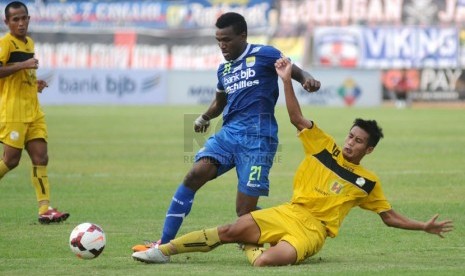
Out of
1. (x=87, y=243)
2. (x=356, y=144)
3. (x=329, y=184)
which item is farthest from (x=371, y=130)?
(x=87, y=243)

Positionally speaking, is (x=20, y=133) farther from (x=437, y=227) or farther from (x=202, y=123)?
(x=437, y=227)

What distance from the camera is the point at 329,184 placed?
9.39m

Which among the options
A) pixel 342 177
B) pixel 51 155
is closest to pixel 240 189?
pixel 342 177

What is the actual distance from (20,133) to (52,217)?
1.09 meters

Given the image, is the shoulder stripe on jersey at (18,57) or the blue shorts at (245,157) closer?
the blue shorts at (245,157)

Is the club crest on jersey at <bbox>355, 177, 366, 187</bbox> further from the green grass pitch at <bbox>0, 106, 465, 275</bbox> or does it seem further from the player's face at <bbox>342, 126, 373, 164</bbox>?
the green grass pitch at <bbox>0, 106, 465, 275</bbox>

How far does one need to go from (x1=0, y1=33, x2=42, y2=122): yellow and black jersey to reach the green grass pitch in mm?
1259

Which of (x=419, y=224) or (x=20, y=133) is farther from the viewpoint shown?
(x=20, y=133)

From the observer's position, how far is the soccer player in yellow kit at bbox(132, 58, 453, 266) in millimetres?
9141

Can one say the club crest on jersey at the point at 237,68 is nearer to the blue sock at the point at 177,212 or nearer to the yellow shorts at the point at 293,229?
the blue sock at the point at 177,212

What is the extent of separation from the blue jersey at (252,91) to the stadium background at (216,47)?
29.7m

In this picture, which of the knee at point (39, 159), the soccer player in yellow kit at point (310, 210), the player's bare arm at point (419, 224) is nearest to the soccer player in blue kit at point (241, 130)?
the soccer player in yellow kit at point (310, 210)

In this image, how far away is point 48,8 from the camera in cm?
5284

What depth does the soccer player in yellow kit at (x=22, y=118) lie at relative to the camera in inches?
482
